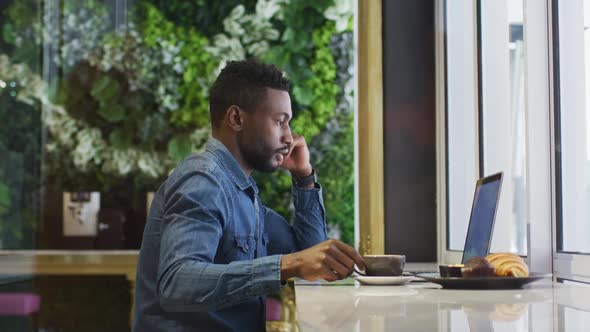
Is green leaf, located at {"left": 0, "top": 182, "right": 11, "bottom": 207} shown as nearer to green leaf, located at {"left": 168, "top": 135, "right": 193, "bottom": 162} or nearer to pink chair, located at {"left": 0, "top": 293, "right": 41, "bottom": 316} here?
pink chair, located at {"left": 0, "top": 293, "right": 41, "bottom": 316}

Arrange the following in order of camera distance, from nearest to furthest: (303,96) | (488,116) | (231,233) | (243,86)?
(231,233) → (243,86) → (488,116) → (303,96)

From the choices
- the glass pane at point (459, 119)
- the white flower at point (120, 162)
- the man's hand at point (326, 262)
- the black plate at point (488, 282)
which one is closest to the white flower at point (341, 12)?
the glass pane at point (459, 119)

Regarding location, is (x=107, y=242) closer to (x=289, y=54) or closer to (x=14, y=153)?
(x=14, y=153)

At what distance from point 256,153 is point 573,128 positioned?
1.01 metres

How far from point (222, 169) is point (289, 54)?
2.60 m

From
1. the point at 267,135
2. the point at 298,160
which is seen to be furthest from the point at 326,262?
the point at 298,160

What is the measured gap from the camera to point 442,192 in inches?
150

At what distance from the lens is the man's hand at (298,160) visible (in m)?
2.66

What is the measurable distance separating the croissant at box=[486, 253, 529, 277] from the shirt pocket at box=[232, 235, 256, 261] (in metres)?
0.62

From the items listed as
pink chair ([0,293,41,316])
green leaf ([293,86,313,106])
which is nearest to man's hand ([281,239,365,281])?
green leaf ([293,86,313,106])

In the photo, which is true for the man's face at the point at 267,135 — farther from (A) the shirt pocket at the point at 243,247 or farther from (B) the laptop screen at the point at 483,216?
(B) the laptop screen at the point at 483,216

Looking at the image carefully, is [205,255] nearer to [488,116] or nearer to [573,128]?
[573,128]

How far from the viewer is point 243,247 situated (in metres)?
1.91

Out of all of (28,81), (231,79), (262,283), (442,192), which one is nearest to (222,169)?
(231,79)
